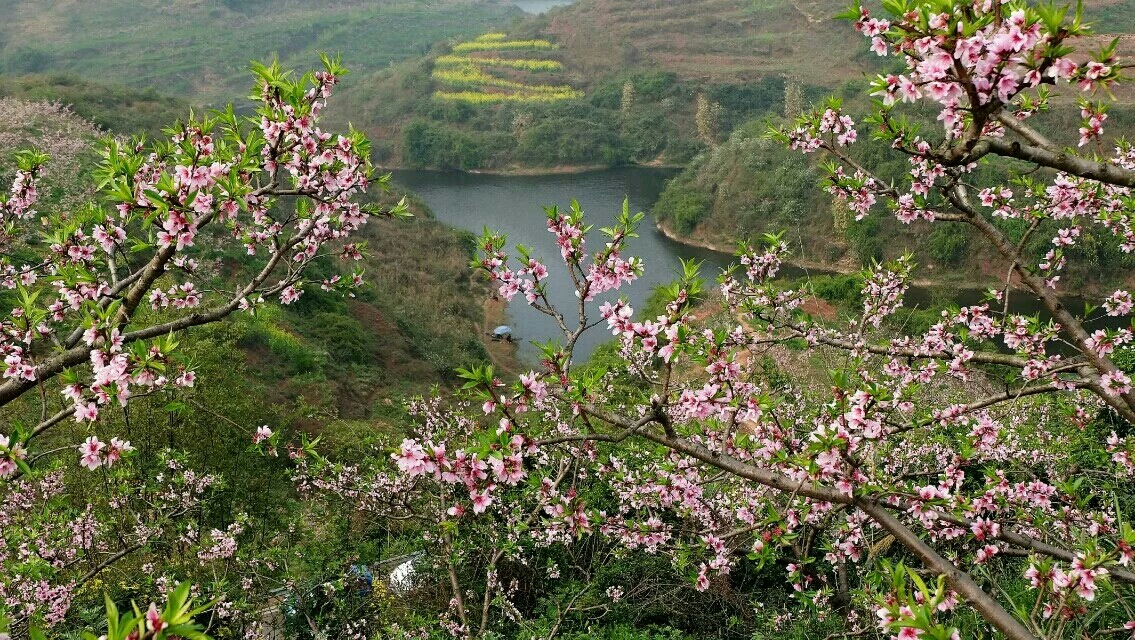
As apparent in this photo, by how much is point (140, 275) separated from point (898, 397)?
5.19 meters

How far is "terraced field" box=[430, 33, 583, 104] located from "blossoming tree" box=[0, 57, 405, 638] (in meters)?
86.4

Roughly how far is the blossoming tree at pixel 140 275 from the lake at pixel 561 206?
2703cm

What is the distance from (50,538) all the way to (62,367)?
404 centimetres

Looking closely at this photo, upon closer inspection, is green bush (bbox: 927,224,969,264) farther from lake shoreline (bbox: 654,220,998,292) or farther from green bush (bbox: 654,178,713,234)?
green bush (bbox: 654,178,713,234)

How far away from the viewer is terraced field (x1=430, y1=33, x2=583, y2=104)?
9062cm

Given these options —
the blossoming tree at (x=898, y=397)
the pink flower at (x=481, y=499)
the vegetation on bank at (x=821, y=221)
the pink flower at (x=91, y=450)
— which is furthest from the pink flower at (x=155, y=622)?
the vegetation on bank at (x=821, y=221)

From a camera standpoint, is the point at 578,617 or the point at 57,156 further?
the point at 57,156

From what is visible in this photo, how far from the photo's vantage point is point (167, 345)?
3.25 m

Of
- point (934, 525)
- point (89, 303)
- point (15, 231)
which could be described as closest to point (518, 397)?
point (89, 303)

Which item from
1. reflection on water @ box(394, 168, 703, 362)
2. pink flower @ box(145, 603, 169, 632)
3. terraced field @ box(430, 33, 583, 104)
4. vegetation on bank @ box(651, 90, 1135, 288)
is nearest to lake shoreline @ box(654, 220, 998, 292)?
vegetation on bank @ box(651, 90, 1135, 288)

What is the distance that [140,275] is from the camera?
4.02 m

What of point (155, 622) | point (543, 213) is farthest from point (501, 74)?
point (155, 622)

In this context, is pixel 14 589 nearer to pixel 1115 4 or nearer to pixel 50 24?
pixel 1115 4

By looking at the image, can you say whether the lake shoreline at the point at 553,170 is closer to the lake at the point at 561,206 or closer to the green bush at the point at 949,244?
the lake at the point at 561,206
